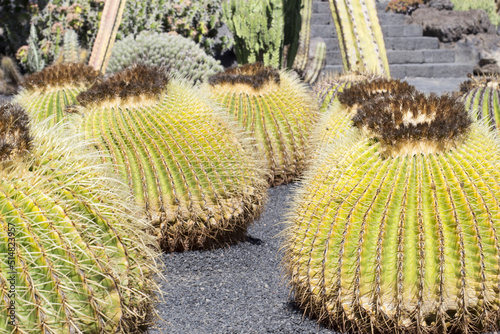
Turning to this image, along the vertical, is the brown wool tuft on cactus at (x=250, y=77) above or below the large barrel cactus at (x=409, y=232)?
above

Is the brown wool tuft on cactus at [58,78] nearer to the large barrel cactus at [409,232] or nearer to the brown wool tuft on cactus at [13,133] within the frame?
the brown wool tuft on cactus at [13,133]

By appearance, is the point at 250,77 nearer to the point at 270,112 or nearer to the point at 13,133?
the point at 270,112

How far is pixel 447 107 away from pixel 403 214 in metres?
0.64

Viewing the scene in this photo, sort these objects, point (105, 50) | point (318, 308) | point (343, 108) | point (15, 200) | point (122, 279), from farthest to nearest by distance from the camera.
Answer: point (105, 50)
point (343, 108)
point (318, 308)
point (122, 279)
point (15, 200)

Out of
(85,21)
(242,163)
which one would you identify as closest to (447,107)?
(242,163)

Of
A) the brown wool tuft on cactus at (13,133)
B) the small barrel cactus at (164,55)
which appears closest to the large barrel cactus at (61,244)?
the brown wool tuft on cactus at (13,133)

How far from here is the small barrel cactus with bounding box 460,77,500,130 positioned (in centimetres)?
430

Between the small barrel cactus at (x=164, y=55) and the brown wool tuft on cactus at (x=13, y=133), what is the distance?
23.2ft

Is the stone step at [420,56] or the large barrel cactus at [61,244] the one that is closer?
the large barrel cactus at [61,244]

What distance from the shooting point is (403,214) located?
2307 mm

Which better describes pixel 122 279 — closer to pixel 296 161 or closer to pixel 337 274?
pixel 337 274

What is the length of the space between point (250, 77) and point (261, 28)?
4501 millimetres

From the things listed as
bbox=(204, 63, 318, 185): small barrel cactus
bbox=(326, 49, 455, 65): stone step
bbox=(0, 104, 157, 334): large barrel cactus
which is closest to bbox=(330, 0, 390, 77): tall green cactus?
bbox=(204, 63, 318, 185): small barrel cactus

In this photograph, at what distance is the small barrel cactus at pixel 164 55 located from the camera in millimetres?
9030
